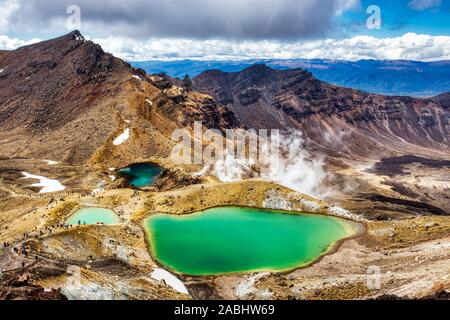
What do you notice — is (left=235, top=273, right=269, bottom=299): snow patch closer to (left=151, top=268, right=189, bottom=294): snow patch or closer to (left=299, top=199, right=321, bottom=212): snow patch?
(left=151, top=268, right=189, bottom=294): snow patch

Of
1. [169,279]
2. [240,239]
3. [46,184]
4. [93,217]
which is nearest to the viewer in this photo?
[169,279]

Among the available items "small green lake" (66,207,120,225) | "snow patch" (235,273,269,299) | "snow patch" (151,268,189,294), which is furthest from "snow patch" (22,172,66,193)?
"snow patch" (235,273,269,299)

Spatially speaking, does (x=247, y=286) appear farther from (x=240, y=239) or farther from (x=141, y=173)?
(x=141, y=173)

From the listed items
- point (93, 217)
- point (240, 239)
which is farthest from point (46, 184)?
point (240, 239)

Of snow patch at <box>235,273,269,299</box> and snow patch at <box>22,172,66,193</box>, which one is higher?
snow patch at <box>235,273,269,299</box>

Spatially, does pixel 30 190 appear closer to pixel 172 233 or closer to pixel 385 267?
pixel 172 233

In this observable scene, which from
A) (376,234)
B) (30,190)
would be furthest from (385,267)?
(30,190)

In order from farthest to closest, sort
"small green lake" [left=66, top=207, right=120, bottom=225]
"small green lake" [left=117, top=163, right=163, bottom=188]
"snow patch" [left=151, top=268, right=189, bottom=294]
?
"small green lake" [left=117, top=163, right=163, bottom=188]
"small green lake" [left=66, top=207, right=120, bottom=225]
"snow patch" [left=151, top=268, right=189, bottom=294]
